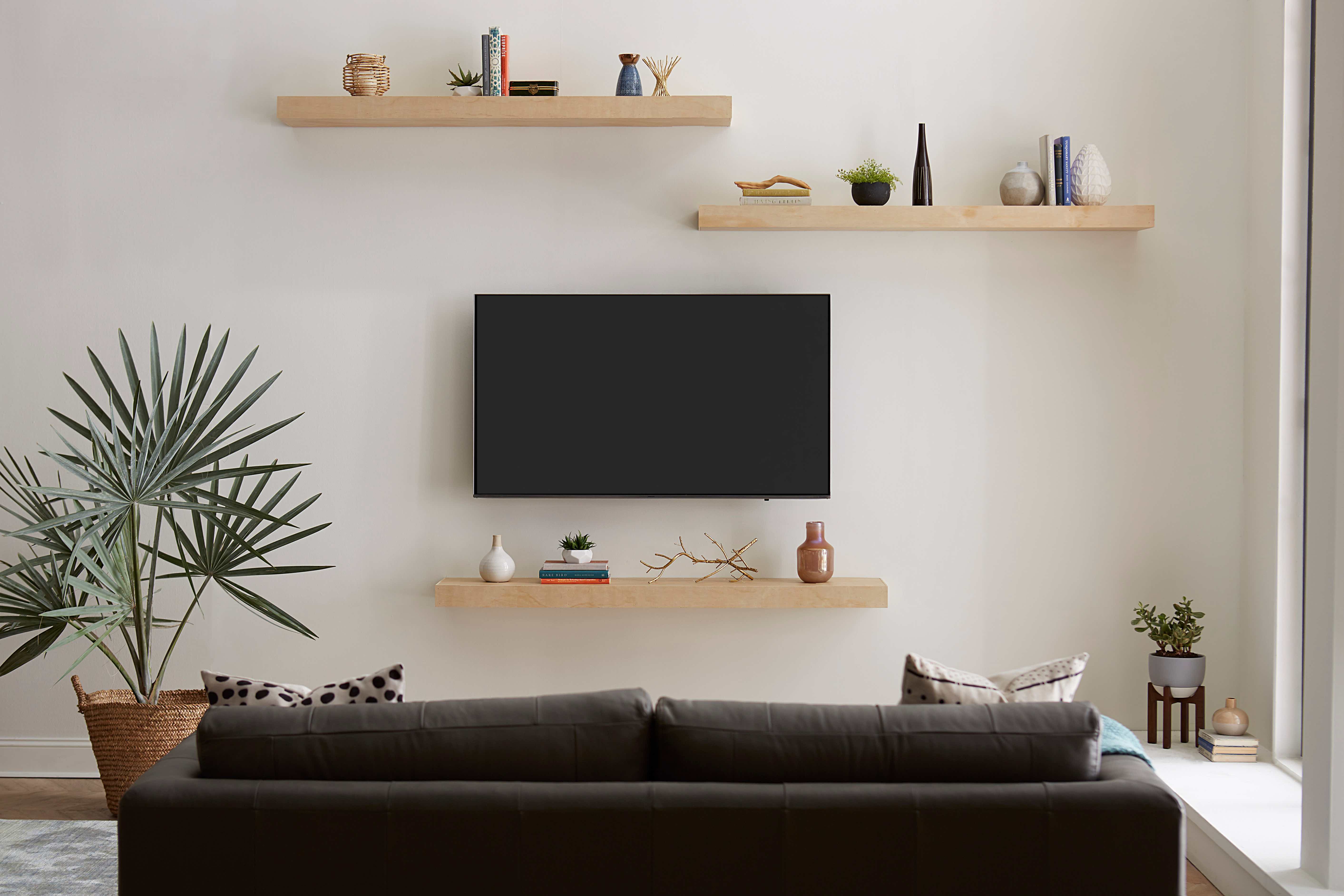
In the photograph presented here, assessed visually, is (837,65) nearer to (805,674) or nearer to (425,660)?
(805,674)

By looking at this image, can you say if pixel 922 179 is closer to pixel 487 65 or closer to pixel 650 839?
pixel 487 65

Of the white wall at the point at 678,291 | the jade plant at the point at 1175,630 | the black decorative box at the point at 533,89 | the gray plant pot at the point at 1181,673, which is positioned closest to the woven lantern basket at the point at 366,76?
the white wall at the point at 678,291

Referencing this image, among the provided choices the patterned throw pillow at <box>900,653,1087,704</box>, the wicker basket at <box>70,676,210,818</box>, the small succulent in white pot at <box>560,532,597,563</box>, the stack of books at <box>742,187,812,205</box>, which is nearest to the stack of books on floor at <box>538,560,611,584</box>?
the small succulent in white pot at <box>560,532,597,563</box>

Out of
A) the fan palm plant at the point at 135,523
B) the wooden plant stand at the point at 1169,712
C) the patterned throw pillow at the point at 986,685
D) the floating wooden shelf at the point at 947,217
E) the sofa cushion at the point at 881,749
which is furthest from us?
the floating wooden shelf at the point at 947,217

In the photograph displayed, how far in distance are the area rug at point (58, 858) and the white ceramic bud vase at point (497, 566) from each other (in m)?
1.44

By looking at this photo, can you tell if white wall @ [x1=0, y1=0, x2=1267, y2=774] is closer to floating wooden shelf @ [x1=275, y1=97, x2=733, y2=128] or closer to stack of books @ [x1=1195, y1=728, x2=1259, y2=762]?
floating wooden shelf @ [x1=275, y1=97, x2=733, y2=128]

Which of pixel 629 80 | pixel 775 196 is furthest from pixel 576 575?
pixel 629 80

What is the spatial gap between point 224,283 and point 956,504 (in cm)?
297

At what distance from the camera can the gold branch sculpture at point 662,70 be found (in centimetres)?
406

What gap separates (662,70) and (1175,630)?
283cm

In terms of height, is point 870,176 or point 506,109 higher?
point 506,109

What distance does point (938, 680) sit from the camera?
2148 mm

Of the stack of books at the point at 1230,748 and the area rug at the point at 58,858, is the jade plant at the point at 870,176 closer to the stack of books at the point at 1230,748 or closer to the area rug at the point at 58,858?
the stack of books at the point at 1230,748

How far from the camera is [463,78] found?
4.06m
